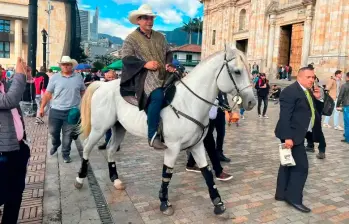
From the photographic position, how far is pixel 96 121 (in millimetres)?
4699

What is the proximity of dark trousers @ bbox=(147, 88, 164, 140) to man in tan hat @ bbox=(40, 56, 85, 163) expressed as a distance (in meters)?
2.77

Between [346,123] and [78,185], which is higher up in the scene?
[346,123]

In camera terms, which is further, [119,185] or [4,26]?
[4,26]

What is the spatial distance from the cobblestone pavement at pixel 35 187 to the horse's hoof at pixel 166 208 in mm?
1454

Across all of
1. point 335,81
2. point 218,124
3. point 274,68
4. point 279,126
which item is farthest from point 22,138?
point 274,68

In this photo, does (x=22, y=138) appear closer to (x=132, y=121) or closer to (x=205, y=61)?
(x=132, y=121)

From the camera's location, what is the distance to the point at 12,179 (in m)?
2.92

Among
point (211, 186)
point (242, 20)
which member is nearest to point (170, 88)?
point (211, 186)

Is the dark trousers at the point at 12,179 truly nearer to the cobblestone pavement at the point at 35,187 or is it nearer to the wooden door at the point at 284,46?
the cobblestone pavement at the point at 35,187

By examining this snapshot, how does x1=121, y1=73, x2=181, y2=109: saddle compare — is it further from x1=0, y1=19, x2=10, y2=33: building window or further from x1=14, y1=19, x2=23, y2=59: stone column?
x1=0, y1=19, x2=10, y2=33: building window

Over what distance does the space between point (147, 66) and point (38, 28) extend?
175ft

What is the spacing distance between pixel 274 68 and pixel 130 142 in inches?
909

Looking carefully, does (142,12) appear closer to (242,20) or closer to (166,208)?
(166,208)

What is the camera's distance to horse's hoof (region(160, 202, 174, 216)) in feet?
Result: 12.6
